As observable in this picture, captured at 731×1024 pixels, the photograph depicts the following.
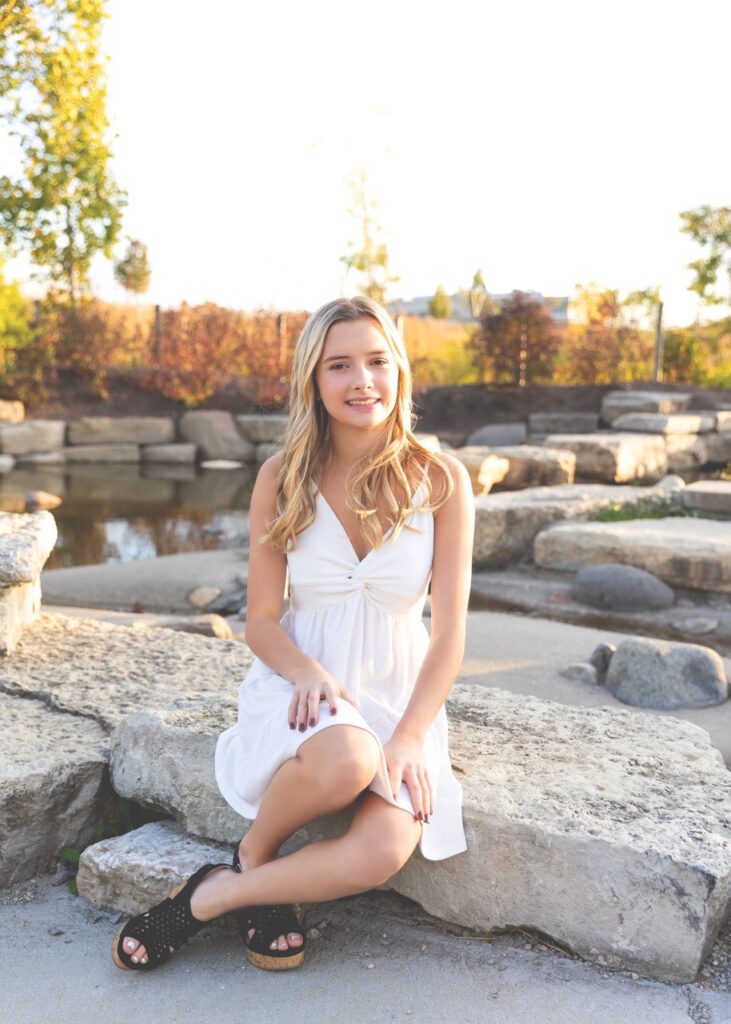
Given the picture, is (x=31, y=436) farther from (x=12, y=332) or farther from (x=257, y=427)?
(x=257, y=427)

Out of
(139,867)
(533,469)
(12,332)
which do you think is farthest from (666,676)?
(12,332)

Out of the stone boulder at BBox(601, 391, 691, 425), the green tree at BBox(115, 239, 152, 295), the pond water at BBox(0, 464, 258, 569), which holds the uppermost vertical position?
the green tree at BBox(115, 239, 152, 295)

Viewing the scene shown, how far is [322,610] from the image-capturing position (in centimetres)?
237

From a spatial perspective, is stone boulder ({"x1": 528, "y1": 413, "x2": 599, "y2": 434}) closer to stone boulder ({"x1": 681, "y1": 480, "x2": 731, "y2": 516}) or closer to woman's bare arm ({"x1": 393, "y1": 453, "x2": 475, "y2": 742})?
stone boulder ({"x1": 681, "y1": 480, "x2": 731, "y2": 516})

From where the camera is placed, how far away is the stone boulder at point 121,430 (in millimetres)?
13969

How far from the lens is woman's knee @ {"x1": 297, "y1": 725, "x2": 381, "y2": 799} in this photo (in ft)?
6.42

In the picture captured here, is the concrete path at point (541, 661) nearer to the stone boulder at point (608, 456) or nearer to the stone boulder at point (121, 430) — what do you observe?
the stone boulder at point (608, 456)

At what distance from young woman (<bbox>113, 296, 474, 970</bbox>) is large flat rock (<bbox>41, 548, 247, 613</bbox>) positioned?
3.62 meters

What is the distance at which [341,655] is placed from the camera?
228cm

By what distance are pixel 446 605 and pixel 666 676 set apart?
1.84m

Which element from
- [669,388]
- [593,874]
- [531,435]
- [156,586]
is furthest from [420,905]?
[669,388]

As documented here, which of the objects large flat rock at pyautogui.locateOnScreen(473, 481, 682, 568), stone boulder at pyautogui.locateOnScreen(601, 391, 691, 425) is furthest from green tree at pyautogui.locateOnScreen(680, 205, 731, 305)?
large flat rock at pyautogui.locateOnScreen(473, 481, 682, 568)

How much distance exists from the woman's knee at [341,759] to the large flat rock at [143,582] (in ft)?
13.1

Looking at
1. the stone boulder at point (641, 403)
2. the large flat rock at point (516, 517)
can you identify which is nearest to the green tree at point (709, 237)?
the stone boulder at point (641, 403)
